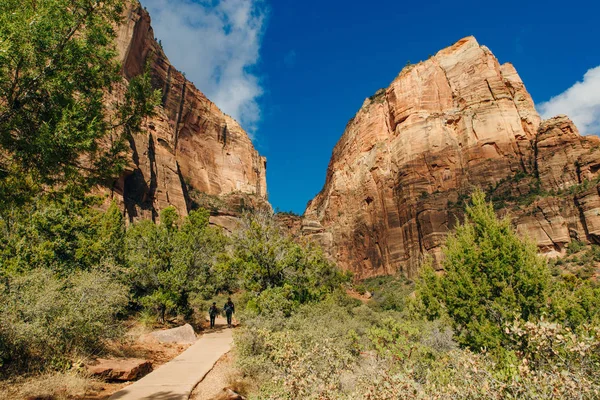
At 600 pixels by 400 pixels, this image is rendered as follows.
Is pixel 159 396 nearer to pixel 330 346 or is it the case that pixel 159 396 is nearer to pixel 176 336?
pixel 330 346

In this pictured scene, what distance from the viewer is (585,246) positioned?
43.2m

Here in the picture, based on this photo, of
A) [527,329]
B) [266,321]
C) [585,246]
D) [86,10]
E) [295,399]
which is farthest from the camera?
[585,246]

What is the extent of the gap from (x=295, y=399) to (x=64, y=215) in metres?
16.3

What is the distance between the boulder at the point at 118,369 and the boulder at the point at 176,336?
14.1ft

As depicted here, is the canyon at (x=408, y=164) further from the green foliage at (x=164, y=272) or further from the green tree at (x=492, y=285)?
the green tree at (x=492, y=285)

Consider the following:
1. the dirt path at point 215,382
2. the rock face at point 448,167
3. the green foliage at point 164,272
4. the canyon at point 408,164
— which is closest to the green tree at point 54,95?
the dirt path at point 215,382

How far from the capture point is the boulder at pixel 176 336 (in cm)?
1275

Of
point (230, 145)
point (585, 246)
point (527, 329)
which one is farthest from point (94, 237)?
point (230, 145)

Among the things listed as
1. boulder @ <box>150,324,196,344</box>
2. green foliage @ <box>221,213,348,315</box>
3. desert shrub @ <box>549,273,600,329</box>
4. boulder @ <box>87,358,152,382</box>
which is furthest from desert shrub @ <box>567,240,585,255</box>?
boulder @ <box>87,358,152,382</box>

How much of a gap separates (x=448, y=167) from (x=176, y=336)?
56.1 meters

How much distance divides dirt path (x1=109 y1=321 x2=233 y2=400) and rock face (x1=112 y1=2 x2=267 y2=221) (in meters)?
28.0

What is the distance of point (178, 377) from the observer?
797 cm

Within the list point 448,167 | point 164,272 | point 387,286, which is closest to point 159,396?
point 164,272

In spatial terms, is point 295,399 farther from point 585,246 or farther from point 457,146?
point 457,146
